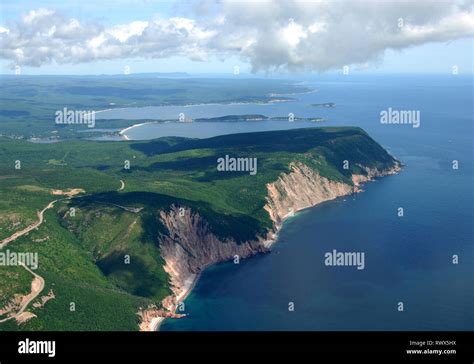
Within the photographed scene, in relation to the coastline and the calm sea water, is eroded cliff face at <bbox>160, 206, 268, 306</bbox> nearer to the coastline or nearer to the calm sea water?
the coastline

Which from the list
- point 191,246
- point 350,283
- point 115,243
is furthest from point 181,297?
point 350,283

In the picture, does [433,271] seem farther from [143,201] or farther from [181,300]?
[143,201]

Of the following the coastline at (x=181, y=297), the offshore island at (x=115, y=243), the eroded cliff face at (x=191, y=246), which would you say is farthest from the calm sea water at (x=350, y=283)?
the offshore island at (x=115, y=243)

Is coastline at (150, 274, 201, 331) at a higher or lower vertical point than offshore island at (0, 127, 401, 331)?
lower

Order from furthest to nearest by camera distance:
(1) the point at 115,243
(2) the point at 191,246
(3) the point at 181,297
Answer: (2) the point at 191,246, (1) the point at 115,243, (3) the point at 181,297

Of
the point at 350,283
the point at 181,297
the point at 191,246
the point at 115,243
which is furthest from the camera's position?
the point at 191,246

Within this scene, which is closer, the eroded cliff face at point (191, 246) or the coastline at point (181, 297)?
the coastline at point (181, 297)

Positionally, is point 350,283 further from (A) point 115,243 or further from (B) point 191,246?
(A) point 115,243

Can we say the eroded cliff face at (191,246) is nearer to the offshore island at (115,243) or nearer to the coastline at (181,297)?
the offshore island at (115,243)

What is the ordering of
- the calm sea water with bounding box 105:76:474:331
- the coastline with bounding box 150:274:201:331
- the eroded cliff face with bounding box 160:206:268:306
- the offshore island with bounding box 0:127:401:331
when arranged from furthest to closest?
the eroded cliff face with bounding box 160:206:268:306 < the coastline with bounding box 150:274:201:331 < the calm sea water with bounding box 105:76:474:331 < the offshore island with bounding box 0:127:401:331

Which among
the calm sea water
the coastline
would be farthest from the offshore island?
the calm sea water

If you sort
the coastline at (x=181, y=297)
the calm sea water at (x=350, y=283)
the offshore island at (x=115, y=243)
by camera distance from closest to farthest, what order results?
the offshore island at (x=115, y=243), the calm sea water at (x=350, y=283), the coastline at (x=181, y=297)

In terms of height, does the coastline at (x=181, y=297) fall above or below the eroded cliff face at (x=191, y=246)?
below

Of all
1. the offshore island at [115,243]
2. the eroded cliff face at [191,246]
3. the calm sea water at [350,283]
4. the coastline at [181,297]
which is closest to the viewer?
the offshore island at [115,243]
